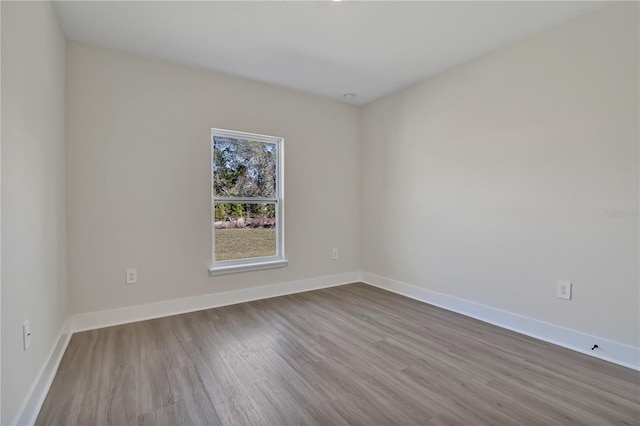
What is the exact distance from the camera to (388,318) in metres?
2.84

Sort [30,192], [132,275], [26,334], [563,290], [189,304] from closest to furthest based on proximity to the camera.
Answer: [26,334] < [30,192] < [563,290] < [132,275] < [189,304]

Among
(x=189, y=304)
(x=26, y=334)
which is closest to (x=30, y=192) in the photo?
(x=26, y=334)

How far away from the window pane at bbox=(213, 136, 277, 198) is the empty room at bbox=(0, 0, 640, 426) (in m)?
0.03

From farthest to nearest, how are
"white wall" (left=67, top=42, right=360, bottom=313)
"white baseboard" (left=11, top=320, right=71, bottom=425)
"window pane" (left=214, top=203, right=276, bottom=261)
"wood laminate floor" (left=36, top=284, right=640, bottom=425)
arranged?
"window pane" (left=214, top=203, right=276, bottom=261) < "white wall" (left=67, top=42, right=360, bottom=313) < "wood laminate floor" (left=36, top=284, right=640, bottom=425) < "white baseboard" (left=11, top=320, right=71, bottom=425)

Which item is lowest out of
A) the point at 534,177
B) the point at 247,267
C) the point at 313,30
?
the point at 247,267

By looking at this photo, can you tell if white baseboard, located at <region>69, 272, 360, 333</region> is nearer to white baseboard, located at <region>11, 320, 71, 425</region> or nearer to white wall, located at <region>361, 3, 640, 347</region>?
white baseboard, located at <region>11, 320, 71, 425</region>

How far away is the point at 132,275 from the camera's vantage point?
8.97ft

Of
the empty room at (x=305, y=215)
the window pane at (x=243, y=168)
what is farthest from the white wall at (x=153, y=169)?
the window pane at (x=243, y=168)

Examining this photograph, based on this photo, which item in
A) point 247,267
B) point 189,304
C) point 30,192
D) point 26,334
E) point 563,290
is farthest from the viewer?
point 247,267

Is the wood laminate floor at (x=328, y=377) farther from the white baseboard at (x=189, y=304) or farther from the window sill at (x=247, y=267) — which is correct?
the window sill at (x=247, y=267)

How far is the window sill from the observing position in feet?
10.3

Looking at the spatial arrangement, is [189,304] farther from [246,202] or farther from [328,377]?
[328,377]

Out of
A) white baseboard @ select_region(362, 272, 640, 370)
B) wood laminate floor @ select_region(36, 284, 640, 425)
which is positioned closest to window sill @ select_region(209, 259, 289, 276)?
wood laminate floor @ select_region(36, 284, 640, 425)

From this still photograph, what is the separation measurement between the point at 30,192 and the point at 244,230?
76.8 inches
